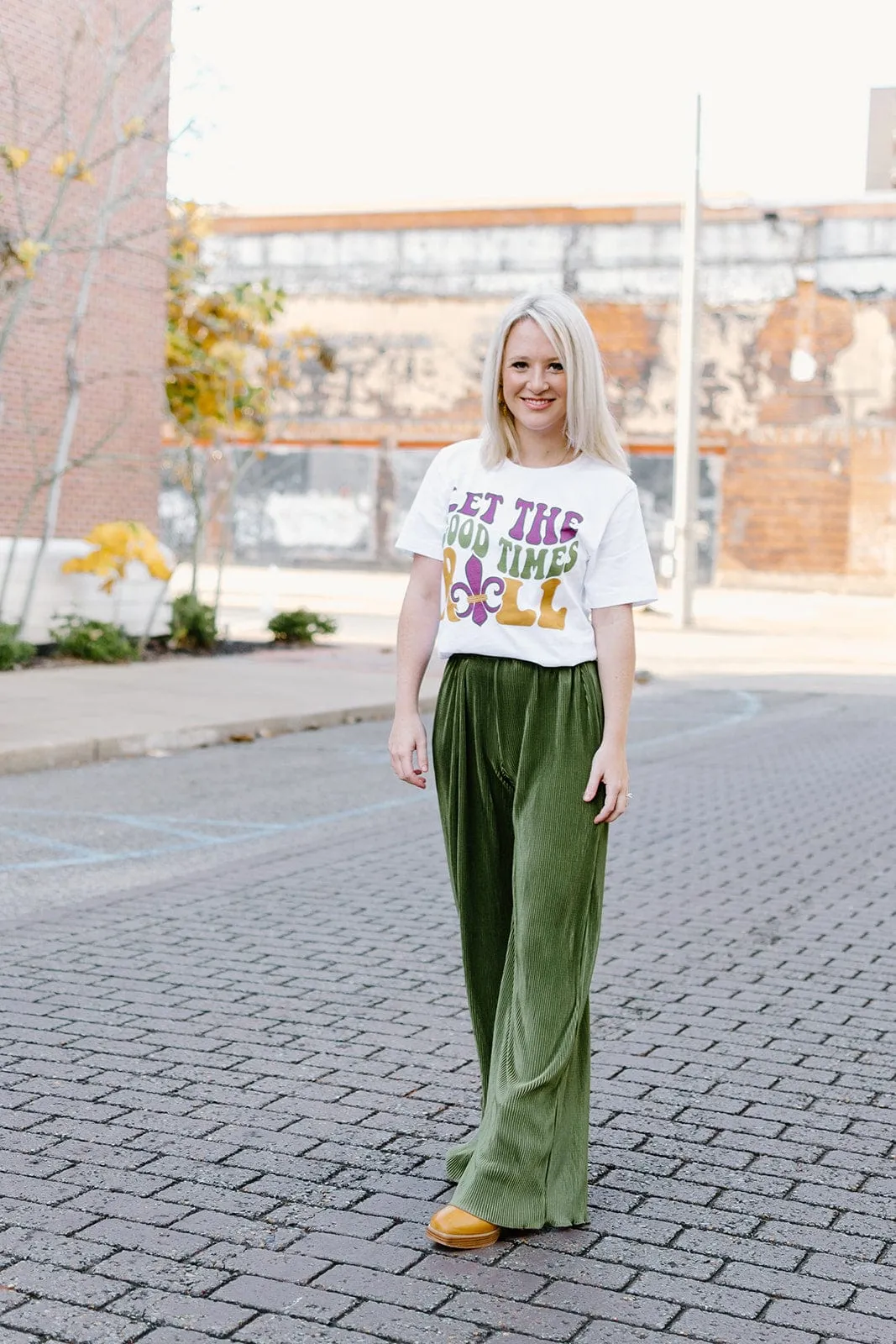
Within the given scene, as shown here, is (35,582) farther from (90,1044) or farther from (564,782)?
(564,782)

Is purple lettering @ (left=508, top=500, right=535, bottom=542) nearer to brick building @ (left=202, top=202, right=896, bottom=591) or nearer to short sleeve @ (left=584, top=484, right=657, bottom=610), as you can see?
short sleeve @ (left=584, top=484, right=657, bottom=610)

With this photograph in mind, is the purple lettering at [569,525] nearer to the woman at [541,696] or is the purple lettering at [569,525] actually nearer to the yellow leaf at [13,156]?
the woman at [541,696]

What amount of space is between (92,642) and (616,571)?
48.2 feet

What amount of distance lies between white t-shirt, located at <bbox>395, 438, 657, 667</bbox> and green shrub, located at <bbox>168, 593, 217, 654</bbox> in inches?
635

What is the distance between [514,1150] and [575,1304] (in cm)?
35

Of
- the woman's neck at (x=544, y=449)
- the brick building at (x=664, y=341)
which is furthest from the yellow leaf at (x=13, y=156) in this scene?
the brick building at (x=664, y=341)

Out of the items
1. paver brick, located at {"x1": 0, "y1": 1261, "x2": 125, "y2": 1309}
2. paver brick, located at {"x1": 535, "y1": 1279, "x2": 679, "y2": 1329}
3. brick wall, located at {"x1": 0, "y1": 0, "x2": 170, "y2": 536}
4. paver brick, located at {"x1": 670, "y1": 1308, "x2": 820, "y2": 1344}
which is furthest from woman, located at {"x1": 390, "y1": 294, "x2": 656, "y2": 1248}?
brick wall, located at {"x1": 0, "y1": 0, "x2": 170, "y2": 536}

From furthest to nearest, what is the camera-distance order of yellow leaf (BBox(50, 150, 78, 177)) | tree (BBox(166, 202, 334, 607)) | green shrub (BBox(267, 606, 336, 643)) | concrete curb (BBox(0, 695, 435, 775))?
green shrub (BBox(267, 606, 336, 643)), tree (BBox(166, 202, 334, 607)), yellow leaf (BBox(50, 150, 78, 177)), concrete curb (BBox(0, 695, 435, 775))

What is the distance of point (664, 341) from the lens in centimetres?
3894

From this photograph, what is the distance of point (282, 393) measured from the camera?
4147cm

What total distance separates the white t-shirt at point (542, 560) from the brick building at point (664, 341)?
33.4 metres

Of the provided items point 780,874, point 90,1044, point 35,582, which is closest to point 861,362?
point 35,582

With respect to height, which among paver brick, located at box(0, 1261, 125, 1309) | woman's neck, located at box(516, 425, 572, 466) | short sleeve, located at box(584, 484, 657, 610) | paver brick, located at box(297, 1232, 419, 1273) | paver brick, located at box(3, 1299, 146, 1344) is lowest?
paver brick, located at box(297, 1232, 419, 1273)

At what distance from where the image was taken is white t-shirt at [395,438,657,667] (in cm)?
371
